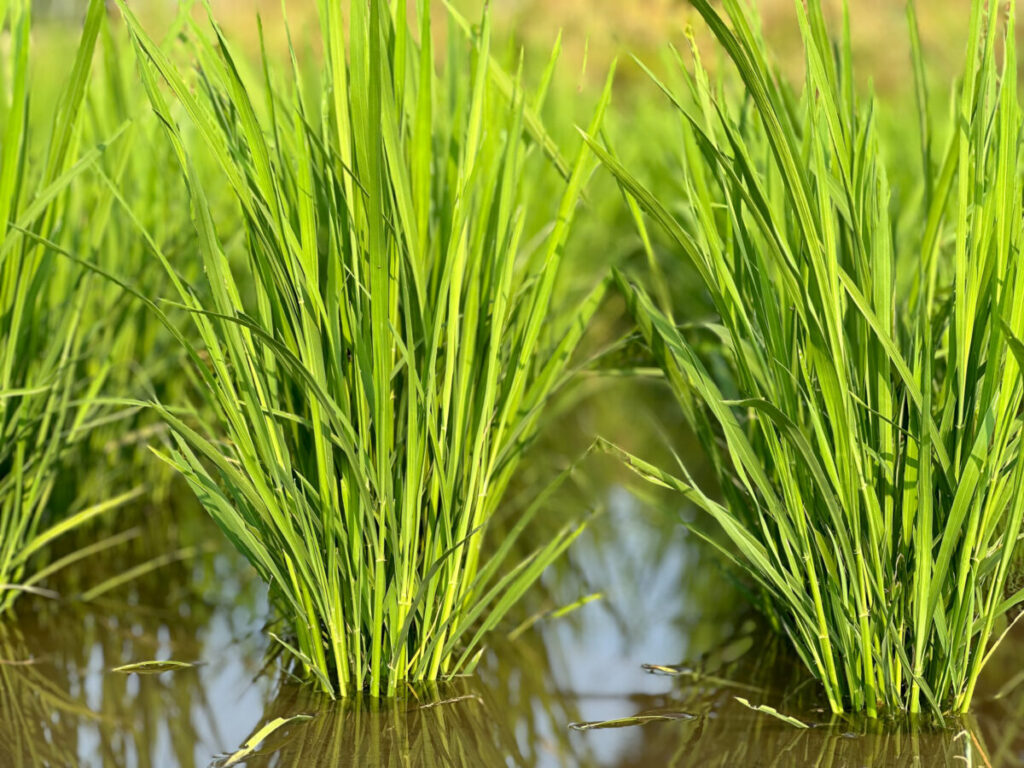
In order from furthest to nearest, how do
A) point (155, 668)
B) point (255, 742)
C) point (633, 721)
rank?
point (155, 668) < point (633, 721) < point (255, 742)

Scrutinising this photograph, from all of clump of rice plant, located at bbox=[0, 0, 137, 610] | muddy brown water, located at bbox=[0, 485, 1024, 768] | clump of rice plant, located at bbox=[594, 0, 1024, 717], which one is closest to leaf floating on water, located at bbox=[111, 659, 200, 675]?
muddy brown water, located at bbox=[0, 485, 1024, 768]

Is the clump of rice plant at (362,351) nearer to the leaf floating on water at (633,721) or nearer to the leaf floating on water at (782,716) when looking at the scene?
the leaf floating on water at (633,721)

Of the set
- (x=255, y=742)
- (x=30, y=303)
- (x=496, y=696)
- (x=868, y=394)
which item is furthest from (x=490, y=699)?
(x=30, y=303)

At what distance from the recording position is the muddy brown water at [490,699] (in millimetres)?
969

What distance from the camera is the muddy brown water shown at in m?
0.97

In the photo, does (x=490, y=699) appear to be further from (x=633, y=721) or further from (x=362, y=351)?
(x=362, y=351)

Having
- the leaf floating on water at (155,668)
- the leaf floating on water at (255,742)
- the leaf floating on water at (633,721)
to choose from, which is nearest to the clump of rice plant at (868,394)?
the leaf floating on water at (633,721)

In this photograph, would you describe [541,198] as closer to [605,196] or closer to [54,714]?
[605,196]

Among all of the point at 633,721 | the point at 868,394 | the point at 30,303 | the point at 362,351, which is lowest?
the point at 633,721

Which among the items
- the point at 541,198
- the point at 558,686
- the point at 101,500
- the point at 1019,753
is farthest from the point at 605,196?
the point at 1019,753

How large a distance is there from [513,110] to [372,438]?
40 centimetres

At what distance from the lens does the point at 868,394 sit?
38.4 inches

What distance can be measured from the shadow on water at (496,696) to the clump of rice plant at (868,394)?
3.4 inches

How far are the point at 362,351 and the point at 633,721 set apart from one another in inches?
18.4
